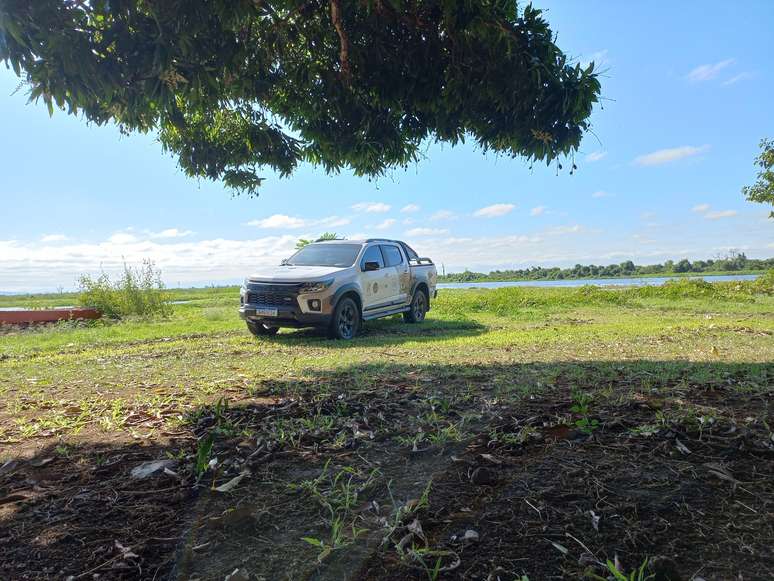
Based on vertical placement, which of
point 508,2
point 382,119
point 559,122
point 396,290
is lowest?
point 396,290

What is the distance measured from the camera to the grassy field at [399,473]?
6.57ft

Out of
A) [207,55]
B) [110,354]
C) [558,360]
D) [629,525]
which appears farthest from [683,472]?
[110,354]

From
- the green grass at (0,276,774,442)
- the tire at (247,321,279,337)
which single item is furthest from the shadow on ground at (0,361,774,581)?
the tire at (247,321,279,337)

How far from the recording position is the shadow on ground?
1.97 m

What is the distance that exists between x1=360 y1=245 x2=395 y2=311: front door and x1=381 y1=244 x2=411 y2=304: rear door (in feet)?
0.28

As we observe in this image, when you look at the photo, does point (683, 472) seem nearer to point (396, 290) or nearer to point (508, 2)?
point (508, 2)

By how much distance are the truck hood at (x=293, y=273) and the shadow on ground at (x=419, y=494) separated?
657cm

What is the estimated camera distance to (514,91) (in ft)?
24.2

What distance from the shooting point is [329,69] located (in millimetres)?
8617

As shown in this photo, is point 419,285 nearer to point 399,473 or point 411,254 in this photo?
point 411,254

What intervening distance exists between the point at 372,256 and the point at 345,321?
1.92m

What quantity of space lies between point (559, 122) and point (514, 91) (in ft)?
2.77

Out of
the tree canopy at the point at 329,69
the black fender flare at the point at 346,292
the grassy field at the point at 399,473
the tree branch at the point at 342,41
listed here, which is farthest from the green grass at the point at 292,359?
the tree branch at the point at 342,41

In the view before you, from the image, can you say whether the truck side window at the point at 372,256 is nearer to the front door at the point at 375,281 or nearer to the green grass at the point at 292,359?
the front door at the point at 375,281
